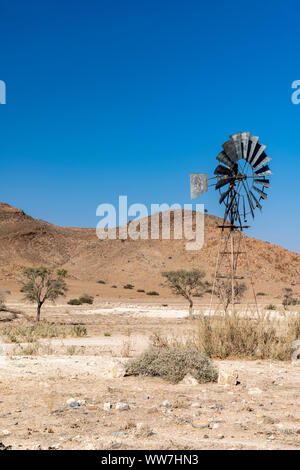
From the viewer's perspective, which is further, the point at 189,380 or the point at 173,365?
the point at 173,365

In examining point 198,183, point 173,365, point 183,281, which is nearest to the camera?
point 173,365

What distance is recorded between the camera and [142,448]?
4934mm

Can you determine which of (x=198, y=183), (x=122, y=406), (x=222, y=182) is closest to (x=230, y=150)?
(x=222, y=182)

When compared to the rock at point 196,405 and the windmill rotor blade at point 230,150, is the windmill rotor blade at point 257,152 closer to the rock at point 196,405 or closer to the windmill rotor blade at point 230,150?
the windmill rotor blade at point 230,150

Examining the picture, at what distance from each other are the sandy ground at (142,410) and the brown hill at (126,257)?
57393mm

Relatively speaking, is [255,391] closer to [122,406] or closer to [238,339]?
[122,406]

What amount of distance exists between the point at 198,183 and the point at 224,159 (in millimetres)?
1242

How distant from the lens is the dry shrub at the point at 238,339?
36.6 feet

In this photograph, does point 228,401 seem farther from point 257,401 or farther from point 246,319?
point 246,319

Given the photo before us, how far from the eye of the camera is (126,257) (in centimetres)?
8219

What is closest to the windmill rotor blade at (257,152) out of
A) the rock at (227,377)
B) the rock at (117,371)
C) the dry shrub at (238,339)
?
the dry shrub at (238,339)
